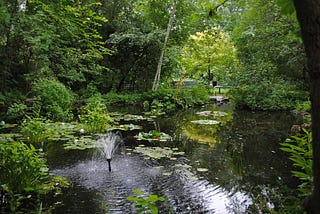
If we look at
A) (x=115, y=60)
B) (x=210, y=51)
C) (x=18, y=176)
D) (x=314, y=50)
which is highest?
(x=210, y=51)

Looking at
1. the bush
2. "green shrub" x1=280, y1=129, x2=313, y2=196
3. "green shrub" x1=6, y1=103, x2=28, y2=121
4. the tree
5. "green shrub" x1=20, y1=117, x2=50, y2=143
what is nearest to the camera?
"green shrub" x1=280, y1=129, x2=313, y2=196

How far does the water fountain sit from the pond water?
15cm

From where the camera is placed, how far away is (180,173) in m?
4.41

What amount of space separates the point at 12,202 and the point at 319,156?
9.63 feet

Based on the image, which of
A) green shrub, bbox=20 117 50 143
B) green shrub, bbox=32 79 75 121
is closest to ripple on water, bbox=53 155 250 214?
green shrub, bbox=20 117 50 143

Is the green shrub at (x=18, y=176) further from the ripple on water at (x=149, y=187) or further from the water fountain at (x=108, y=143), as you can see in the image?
the water fountain at (x=108, y=143)

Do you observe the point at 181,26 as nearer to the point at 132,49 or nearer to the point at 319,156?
the point at 132,49

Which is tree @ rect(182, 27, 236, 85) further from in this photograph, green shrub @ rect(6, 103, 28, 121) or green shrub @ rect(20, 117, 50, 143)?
green shrub @ rect(20, 117, 50, 143)

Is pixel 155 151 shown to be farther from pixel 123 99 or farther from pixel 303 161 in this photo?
pixel 123 99

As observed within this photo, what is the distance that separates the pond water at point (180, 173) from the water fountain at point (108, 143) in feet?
0.50

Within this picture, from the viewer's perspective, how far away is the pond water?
333 cm

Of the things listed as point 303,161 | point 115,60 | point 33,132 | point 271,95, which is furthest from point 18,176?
point 115,60

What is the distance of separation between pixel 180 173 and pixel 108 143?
2.39 meters

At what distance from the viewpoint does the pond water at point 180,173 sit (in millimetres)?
3328
